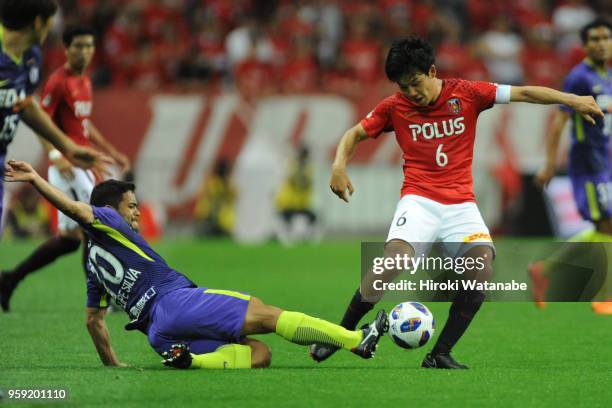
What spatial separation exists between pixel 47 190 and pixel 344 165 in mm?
2005

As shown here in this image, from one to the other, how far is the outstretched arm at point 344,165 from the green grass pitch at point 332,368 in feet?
3.73

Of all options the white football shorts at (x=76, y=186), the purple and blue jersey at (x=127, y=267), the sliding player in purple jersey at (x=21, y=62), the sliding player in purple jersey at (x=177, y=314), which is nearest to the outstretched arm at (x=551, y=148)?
the white football shorts at (x=76, y=186)

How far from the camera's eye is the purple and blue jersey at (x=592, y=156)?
11109 millimetres

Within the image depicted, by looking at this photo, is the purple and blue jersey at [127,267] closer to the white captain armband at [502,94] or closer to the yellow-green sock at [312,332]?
the yellow-green sock at [312,332]

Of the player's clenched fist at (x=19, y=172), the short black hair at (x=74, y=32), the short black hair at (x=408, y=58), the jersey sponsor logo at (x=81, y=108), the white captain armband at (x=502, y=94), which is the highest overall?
the short black hair at (x=408, y=58)

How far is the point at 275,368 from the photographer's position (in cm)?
764

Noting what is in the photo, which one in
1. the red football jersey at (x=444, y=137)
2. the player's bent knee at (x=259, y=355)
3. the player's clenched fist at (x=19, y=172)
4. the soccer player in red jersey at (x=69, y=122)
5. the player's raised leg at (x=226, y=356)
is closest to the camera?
the player's clenched fist at (x=19, y=172)

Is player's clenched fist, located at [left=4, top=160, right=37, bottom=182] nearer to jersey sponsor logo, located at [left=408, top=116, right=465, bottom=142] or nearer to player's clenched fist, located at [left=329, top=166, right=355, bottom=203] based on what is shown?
player's clenched fist, located at [left=329, top=166, right=355, bottom=203]

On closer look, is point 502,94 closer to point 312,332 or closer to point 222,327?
point 312,332

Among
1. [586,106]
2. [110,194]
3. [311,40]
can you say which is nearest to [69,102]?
[110,194]

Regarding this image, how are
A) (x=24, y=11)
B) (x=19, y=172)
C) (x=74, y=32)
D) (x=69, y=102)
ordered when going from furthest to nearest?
1. (x=69, y=102)
2. (x=74, y=32)
3. (x=19, y=172)
4. (x=24, y=11)

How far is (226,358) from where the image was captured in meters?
7.54

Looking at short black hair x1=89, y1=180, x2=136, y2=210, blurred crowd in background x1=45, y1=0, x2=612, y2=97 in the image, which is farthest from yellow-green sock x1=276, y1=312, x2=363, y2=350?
blurred crowd in background x1=45, y1=0, x2=612, y2=97

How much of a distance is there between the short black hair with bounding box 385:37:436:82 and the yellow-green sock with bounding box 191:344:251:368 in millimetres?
2006
